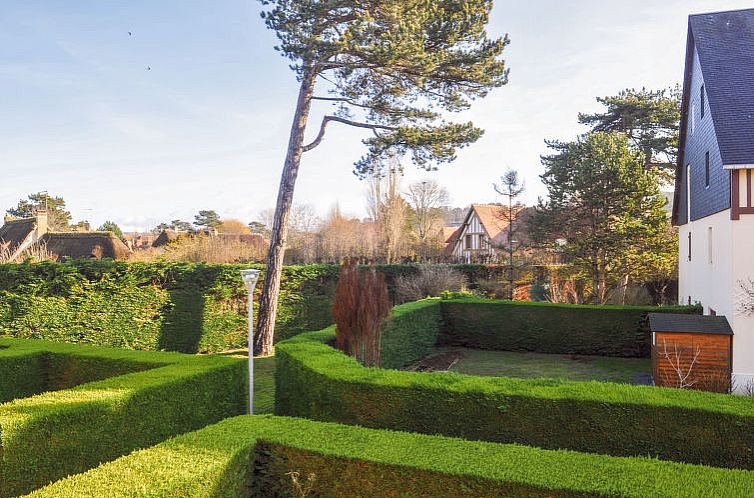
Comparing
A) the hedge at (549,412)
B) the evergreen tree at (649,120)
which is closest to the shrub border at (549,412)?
the hedge at (549,412)

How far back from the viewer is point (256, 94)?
1305 cm

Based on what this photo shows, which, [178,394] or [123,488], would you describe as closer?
[123,488]

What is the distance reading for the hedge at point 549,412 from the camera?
466cm

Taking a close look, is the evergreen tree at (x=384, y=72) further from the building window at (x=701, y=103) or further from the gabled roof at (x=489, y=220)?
the gabled roof at (x=489, y=220)

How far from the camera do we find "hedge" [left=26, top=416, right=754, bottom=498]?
3.53 metres

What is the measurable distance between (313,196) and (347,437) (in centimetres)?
3566

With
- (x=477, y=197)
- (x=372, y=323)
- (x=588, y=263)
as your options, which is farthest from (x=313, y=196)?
(x=372, y=323)

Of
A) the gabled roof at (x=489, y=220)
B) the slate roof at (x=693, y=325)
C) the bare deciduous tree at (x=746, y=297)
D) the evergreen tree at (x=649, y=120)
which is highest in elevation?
the evergreen tree at (x=649, y=120)

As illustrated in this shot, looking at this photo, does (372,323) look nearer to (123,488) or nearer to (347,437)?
(347,437)

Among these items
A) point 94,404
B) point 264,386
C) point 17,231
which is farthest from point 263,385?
point 17,231

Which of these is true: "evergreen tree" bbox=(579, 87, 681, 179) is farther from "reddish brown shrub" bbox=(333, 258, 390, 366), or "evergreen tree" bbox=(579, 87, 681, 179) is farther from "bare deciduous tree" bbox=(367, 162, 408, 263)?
"reddish brown shrub" bbox=(333, 258, 390, 366)

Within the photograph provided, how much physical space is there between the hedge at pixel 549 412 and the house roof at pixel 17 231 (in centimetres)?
2553

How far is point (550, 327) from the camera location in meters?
14.1

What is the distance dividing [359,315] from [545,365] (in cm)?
613
